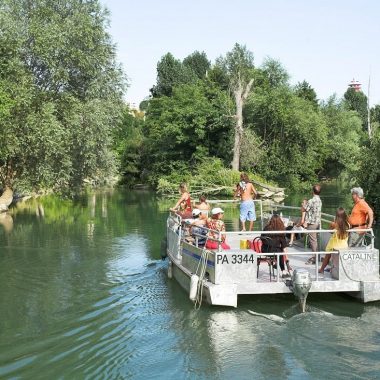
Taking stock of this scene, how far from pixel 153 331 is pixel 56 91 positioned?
26186 millimetres

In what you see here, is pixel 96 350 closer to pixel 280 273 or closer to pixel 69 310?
pixel 69 310

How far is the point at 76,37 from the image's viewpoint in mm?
31359

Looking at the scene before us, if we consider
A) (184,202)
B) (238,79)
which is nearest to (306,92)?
(238,79)

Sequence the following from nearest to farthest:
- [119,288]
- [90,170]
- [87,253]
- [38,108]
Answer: [119,288] < [87,253] < [38,108] < [90,170]

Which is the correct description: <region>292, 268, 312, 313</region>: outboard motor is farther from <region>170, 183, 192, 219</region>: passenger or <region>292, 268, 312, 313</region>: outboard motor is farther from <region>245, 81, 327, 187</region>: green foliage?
<region>245, 81, 327, 187</region>: green foliage

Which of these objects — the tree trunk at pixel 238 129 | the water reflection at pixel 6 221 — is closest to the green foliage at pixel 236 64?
the tree trunk at pixel 238 129

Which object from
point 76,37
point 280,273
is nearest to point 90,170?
point 76,37

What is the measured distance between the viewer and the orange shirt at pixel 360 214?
11866mm

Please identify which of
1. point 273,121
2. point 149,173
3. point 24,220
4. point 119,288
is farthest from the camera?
point 149,173

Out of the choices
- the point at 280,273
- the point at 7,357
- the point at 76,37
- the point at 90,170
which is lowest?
the point at 7,357

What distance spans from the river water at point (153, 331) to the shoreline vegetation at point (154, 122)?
14.8m

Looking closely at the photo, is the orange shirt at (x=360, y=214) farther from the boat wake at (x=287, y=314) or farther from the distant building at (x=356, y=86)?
the distant building at (x=356, y=86)

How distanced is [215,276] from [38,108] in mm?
23423

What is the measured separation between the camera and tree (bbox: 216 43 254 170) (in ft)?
163
